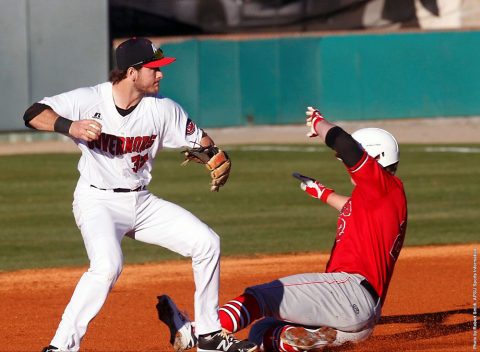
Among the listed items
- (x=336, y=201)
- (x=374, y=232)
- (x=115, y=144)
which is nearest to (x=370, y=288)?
(x=374, y=232)

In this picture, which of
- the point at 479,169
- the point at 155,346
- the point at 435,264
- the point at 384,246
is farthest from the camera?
the point at 479,169

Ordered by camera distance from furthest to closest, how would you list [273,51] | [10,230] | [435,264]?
[273,51]
[10,230]
[435,264]

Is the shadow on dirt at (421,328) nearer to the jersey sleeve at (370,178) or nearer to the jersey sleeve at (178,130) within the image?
the jersey sleeve at (370,178)

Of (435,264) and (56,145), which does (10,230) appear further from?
(56,145)

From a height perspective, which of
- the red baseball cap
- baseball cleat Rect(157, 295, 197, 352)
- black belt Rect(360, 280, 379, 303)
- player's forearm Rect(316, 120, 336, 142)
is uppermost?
the red baseball cap

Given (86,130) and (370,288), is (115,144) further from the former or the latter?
(370,288)

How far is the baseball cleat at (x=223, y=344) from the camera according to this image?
21.6 feet

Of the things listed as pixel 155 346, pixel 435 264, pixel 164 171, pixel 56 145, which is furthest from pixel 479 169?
pixel 155 346

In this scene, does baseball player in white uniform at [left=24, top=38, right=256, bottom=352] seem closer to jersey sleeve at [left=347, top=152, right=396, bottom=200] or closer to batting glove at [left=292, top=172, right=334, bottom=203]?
batting glove at [left=292, top=172, right=334, bottom=203]

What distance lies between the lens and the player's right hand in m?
6.46

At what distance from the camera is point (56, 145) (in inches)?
875

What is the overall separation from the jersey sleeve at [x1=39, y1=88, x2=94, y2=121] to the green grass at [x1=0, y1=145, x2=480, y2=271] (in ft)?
15.8

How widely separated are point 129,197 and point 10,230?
22.4 feet

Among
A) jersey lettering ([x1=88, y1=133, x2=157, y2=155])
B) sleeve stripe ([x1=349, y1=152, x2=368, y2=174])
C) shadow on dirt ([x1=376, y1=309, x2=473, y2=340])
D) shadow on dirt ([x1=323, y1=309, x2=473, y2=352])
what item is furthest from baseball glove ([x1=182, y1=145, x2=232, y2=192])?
shadow on dirt ([x1=376, y1=309, x2=473, y2=340])
